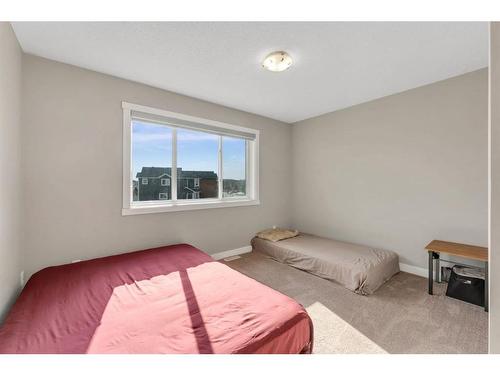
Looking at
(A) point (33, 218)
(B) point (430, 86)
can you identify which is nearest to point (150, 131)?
(A) point (33, 218)

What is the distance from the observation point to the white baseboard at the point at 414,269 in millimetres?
2576

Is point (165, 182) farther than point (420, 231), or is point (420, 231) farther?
→ point (165, 182)

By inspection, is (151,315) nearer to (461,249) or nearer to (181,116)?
(181,116)

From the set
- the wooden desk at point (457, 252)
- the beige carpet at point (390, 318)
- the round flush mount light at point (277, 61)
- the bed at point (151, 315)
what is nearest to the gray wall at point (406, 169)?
the wooden desk at point (457, 252)

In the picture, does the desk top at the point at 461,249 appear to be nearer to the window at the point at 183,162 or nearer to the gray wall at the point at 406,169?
the gray wall at the point at 406,169

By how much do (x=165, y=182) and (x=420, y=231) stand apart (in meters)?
3.37

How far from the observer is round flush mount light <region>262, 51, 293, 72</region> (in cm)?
189

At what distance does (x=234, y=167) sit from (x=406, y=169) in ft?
8.07

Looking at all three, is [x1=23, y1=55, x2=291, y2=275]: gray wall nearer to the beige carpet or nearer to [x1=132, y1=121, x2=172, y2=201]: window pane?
[x1=132, y1=121, x2=172, y2=201]: window pane

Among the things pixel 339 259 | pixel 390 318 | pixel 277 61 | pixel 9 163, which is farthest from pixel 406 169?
pixel 9 163

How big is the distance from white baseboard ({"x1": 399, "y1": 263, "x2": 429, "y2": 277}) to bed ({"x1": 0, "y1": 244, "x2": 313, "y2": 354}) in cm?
218

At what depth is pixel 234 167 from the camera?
3.53 metres

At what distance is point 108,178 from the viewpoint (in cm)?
229

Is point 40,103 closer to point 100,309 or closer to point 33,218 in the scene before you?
point 33,218
